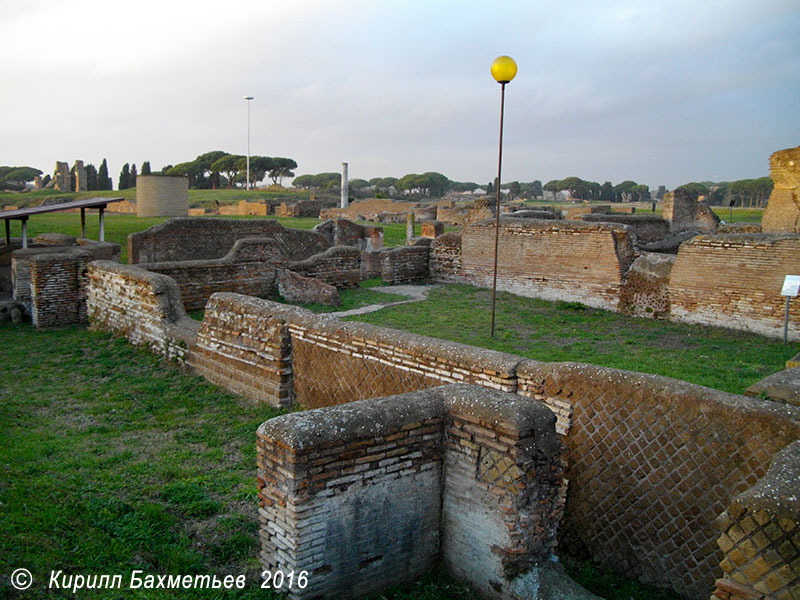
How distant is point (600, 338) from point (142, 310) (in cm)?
726

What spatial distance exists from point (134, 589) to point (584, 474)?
2.93 meters

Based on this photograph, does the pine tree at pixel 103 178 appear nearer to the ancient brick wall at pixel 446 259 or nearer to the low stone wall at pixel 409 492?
the ancient brick wall at pixel 446 259

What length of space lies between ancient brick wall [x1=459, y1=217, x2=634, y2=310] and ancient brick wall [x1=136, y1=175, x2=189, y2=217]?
18.8 m

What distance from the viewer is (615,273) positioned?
12.9 meters

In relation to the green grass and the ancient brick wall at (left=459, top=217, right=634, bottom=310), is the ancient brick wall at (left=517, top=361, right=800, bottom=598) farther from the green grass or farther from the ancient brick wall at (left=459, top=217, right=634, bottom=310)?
the ancient brick wall at (left=459, top=217, right=634, bottom=310)

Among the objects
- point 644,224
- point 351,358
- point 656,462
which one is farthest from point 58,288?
point 644,224

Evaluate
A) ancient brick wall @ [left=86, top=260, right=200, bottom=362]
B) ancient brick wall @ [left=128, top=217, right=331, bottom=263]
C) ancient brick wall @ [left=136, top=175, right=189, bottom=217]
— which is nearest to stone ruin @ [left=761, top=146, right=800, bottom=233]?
ancient brick wall @ [left=128, top=217, right=331, bottom=263]

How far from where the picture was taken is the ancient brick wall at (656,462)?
3.62m

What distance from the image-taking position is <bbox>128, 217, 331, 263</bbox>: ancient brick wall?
1689cm

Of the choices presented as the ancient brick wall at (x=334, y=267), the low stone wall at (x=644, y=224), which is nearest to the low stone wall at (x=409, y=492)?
the ancient brick wall at (x=334, y=267)

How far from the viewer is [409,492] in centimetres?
375

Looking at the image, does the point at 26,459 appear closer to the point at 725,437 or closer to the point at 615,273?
the point at 725,437

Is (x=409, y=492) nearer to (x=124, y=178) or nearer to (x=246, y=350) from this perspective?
(x=246, y=350)

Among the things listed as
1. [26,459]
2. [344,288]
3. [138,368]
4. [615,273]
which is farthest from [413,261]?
[26,459]
